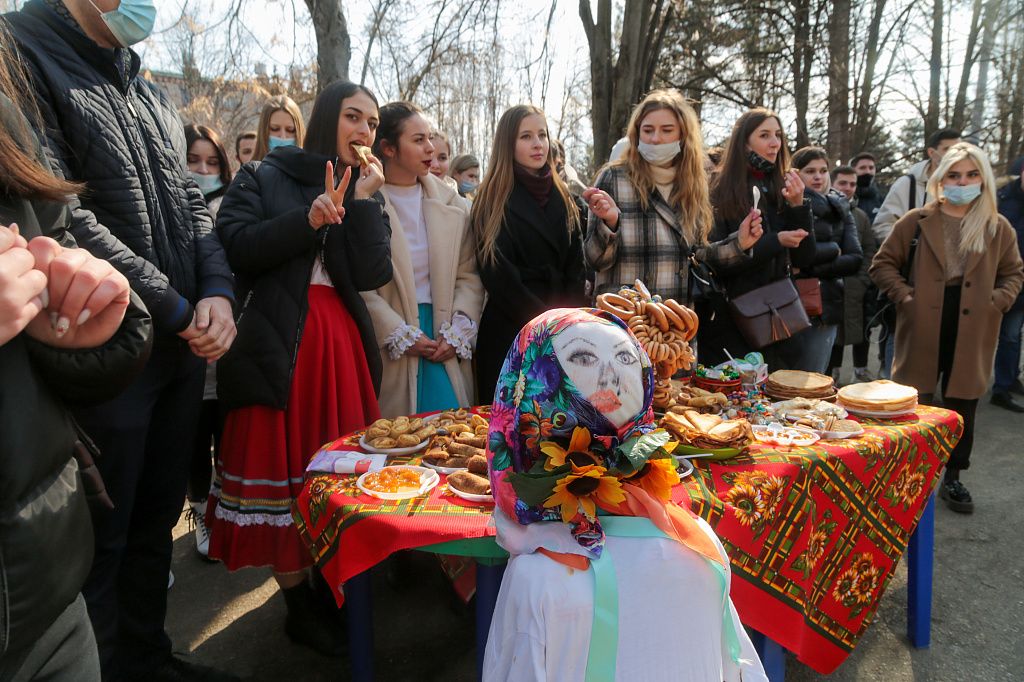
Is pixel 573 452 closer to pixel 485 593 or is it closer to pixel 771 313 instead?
pixel 485 593

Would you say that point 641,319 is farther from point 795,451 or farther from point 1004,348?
point 1004,348

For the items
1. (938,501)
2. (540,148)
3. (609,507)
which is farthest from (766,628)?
(938,501)

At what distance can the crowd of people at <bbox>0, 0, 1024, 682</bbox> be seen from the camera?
107cm

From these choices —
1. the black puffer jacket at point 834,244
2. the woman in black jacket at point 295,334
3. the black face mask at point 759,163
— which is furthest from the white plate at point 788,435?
the black puffer jacket at point 834,244

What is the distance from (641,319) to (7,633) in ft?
5.51

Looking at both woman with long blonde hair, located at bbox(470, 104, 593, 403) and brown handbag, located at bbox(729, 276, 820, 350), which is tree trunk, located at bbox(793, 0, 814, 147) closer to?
brown handbag, located at bbox(729, 276, 820, 350)

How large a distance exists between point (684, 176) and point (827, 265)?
1.49 m

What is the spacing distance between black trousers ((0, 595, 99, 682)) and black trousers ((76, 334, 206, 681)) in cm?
79

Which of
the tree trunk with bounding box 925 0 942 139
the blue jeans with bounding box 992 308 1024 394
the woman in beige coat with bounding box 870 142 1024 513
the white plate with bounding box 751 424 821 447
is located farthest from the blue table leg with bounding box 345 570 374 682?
the tree trunk with bounding box 925 0 942 139

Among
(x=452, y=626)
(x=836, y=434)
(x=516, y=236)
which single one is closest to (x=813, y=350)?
(x=836, y=434)

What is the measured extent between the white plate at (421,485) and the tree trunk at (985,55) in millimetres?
15733

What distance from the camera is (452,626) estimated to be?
2771mm

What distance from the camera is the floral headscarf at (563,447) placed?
4.29 ft

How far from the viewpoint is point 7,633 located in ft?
2.99
